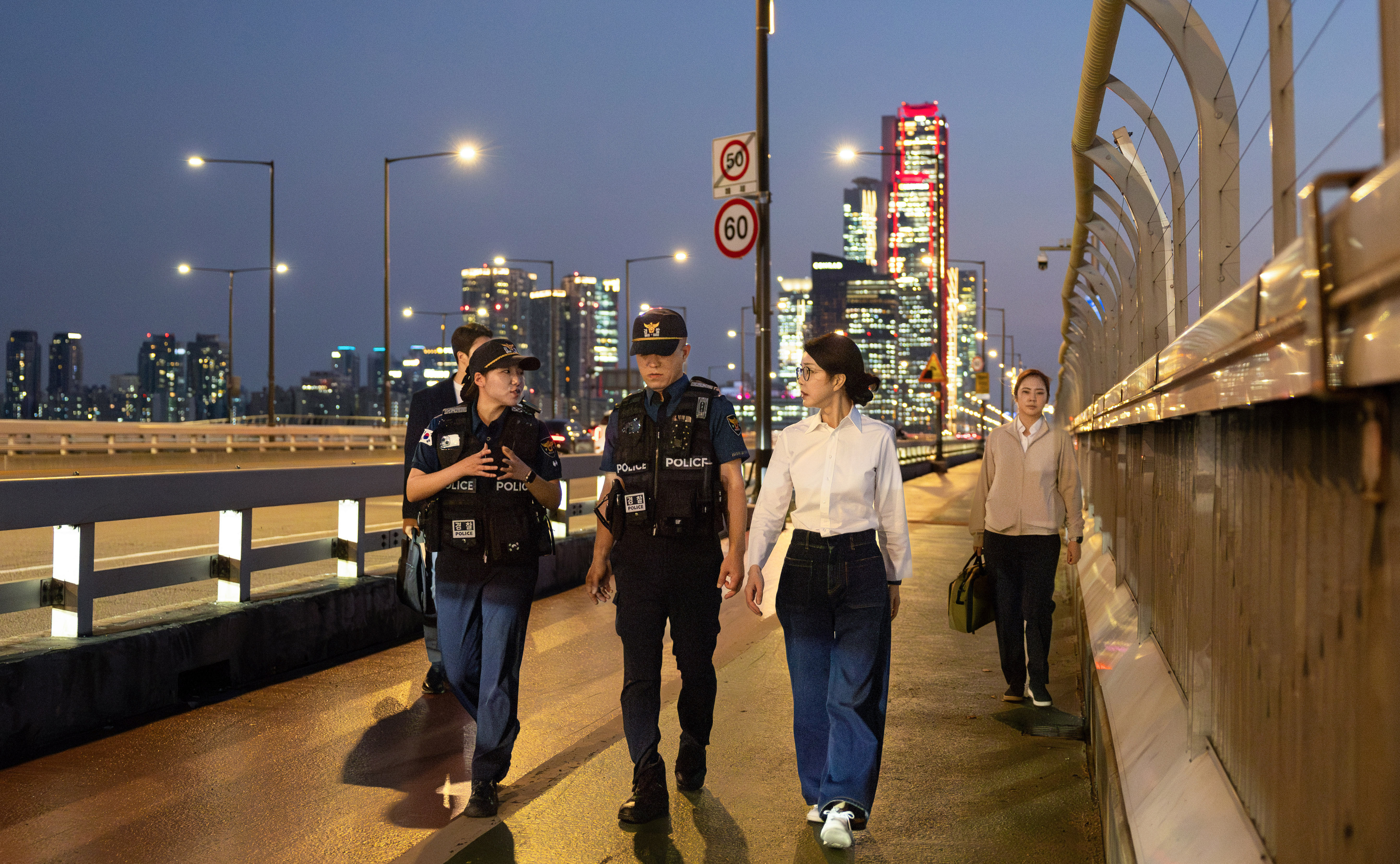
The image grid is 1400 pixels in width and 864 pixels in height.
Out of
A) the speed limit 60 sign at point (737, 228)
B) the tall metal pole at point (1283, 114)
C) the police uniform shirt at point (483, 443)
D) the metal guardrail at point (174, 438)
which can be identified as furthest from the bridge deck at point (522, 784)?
the metal guardrail at point (174, 438)

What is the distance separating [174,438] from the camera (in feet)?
131

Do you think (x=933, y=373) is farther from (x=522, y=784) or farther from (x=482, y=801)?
(x=482, y=801)

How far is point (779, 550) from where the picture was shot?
508 cm

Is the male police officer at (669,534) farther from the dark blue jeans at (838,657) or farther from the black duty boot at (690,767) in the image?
the dark blue jeans at (838,657)

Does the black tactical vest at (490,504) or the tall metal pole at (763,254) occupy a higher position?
the tall metal pole at (763,254)

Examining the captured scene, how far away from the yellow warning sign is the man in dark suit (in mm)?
25722

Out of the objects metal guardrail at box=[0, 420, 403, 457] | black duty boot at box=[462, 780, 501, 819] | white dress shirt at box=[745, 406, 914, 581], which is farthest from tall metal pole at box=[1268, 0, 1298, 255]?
metal guardrail at box=[0, 420, 403, 457]

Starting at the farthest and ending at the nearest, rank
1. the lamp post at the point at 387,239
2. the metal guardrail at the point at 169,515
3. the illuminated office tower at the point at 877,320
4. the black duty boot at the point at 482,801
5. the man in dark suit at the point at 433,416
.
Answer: the illuminated office tower at the point at 877,320 → the lamp post at the point at 387,239 → the man in dark suit at the point at 433,416 → the metal guardrail at the point at 169,515 → the black duty boot at the point at 482,801

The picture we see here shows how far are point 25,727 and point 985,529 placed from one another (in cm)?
496

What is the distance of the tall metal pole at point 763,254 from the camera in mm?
13859

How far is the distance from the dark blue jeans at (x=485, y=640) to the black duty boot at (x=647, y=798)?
0.56 meters

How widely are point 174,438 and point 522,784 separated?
38.3 metres

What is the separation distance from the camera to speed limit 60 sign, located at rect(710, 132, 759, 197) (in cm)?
1313

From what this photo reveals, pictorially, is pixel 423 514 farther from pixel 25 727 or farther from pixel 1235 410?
pixel 1235 410
